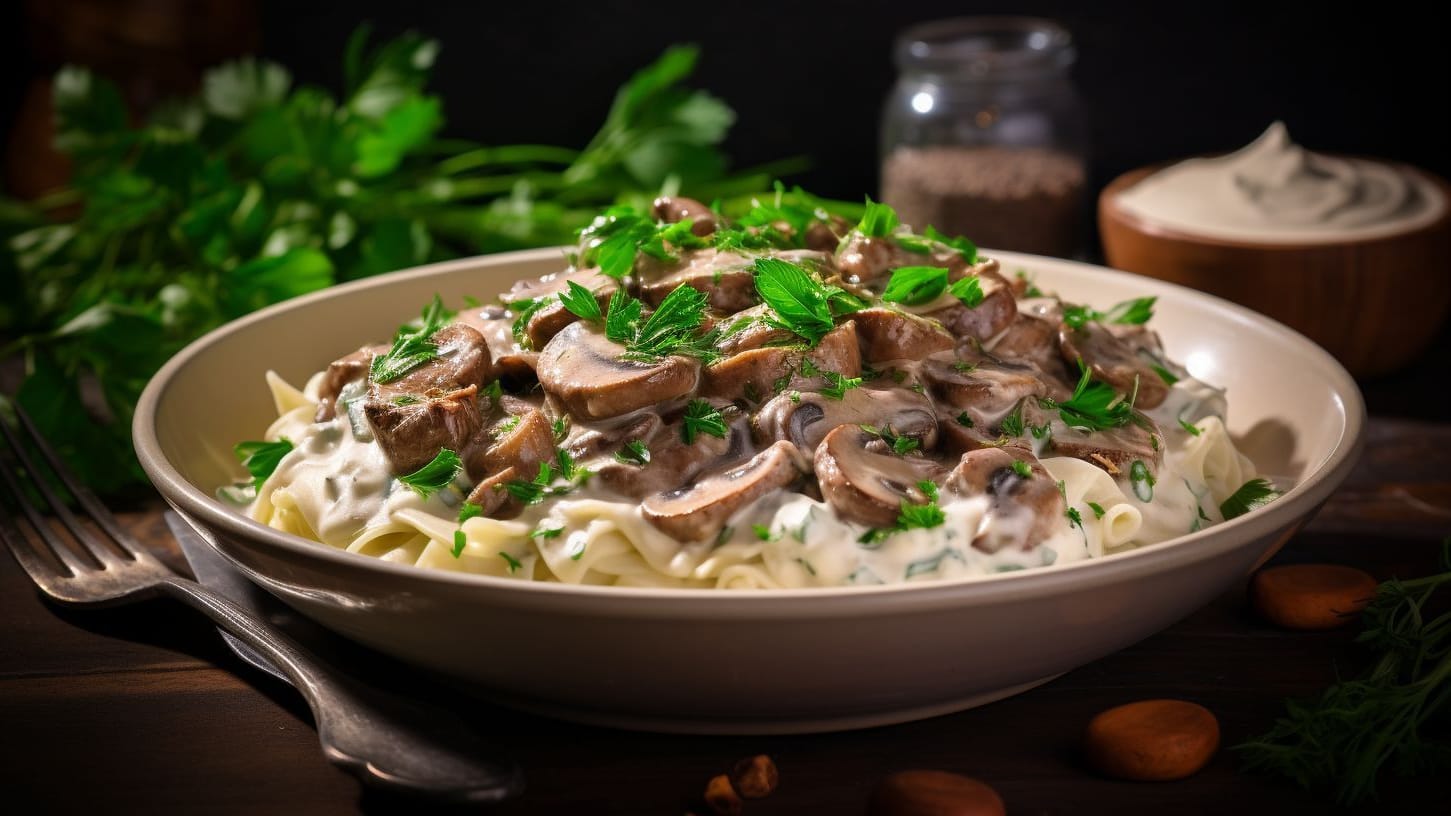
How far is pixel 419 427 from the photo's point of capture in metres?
2.94

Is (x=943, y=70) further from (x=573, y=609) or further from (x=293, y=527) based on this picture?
(x=573, y=609)

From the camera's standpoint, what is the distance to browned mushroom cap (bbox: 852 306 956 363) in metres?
3.09

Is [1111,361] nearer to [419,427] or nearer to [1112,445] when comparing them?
[1112,445]

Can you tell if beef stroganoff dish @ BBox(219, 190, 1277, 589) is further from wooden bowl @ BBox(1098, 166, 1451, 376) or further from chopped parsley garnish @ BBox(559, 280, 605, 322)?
wooden bowl @ BBox(1098, 166, 1451, 376)

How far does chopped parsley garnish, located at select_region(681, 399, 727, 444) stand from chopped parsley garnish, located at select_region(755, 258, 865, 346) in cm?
25

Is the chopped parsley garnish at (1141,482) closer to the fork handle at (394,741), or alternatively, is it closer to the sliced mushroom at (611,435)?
the sliced mushroom at (611,435)

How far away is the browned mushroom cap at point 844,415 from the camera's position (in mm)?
2877

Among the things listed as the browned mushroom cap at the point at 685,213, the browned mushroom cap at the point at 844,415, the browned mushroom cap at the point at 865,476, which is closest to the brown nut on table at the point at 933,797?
the browned mushroom cap at the point at 865,476

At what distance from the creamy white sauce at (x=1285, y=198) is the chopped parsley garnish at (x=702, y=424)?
2735 millimetres

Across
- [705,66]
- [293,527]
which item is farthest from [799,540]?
[705,66]

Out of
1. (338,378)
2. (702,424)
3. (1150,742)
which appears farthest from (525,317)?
(1150,742)

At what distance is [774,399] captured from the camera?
293 cm

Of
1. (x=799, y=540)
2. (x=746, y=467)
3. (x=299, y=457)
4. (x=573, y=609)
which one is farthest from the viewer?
(x=299, y=457)

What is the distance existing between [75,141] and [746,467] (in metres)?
3.60
